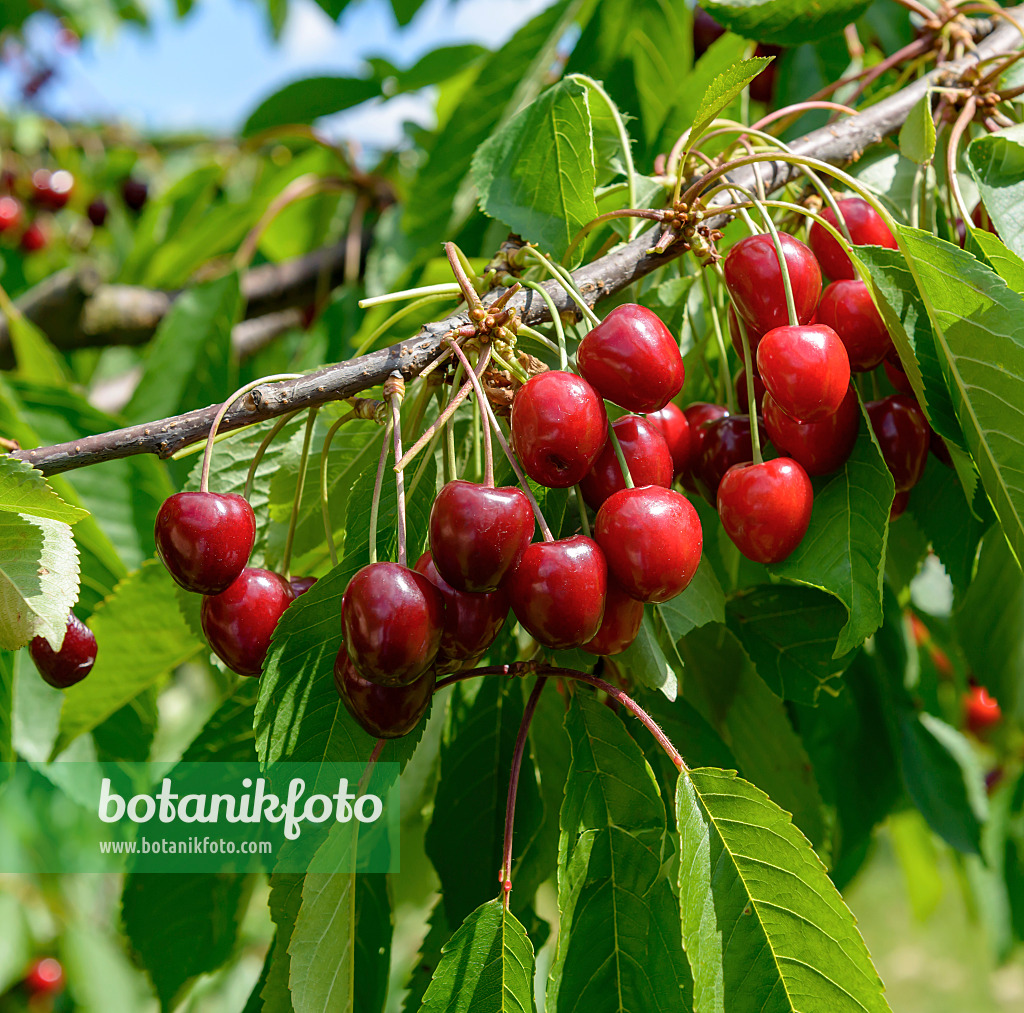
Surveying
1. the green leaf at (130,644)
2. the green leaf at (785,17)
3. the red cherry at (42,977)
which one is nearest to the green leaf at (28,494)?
the green leaf at (130,644)

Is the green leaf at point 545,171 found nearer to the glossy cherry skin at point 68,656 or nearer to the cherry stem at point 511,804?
the cherry stem at point 511,804

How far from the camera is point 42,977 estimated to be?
3754 mm

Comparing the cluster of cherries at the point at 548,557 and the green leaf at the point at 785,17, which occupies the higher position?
the green leaf at the point at 785,17

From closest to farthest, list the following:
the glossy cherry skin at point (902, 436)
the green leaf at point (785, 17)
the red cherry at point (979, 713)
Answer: the glossy cherry skin at point (902, 436)
the green leaf at point (785, 17)
the red cherry at point (979, 713)

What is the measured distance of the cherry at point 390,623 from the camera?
774 millimetres

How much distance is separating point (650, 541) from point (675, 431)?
0.25 metres

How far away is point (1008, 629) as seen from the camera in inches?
51.3

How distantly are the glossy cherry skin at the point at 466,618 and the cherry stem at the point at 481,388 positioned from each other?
0.10 meters

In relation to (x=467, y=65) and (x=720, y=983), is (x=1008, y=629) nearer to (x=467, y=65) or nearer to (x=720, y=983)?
(x=720, y=983)

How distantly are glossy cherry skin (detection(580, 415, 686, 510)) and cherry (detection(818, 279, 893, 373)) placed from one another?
0.80ft

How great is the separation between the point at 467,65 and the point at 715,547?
60.4 inches

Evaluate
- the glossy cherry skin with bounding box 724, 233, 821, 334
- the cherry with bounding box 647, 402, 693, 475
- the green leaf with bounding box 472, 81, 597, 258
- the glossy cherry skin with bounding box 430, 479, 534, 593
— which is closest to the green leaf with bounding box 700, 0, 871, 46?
the green leaf with bounding box 472, 81, 597, 258

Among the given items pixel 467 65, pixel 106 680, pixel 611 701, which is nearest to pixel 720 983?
pixel 611 701

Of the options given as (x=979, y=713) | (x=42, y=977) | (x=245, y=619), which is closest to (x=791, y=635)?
(x=245, y=619)
